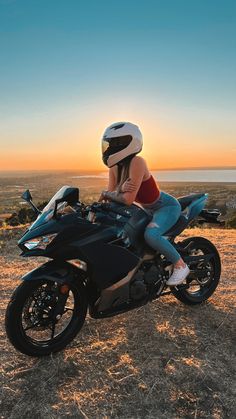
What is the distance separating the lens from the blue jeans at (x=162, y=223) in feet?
15.7

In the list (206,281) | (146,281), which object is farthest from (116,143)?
(206,281)

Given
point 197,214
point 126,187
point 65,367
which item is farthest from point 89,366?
point 197,214

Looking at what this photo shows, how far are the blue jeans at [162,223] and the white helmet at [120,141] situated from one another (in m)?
0.87

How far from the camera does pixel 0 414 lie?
3.43m

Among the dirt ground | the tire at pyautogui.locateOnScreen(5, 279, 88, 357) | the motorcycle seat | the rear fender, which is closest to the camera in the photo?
the dirt ground

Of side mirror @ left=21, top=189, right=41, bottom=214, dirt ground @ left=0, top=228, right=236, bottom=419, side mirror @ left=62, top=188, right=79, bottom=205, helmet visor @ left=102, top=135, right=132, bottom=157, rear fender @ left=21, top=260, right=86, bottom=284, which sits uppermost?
helmet visor @ left=102, top=135, right=132, bottom=157

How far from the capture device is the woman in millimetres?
4637

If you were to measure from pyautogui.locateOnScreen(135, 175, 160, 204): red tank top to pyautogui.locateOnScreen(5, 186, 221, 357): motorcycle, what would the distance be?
0.14 metres

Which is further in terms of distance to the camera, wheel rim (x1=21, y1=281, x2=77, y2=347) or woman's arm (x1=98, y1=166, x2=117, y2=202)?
woman's arm (x1=98, y1=166, x2=117, y2=202)

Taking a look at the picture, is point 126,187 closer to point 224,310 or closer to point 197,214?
point 197,214

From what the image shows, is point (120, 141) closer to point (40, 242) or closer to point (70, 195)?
point (70, 195)

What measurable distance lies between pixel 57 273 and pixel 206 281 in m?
2.82

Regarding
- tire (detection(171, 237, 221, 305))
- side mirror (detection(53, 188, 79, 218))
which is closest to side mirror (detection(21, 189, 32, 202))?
side mirror (detection(53, 188, 79, 218))

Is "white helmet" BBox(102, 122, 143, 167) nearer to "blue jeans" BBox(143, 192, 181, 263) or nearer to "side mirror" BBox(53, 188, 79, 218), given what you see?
"side mirror" BBox(53, 188, 79, 218)
